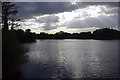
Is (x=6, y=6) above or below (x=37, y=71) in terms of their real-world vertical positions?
above

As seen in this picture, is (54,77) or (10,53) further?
(54,77)

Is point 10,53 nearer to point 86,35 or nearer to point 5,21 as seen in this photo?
point 5,21

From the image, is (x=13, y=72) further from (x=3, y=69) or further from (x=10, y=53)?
(x=10, y=53)

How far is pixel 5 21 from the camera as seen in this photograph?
30.9ft

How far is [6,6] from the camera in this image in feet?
33.6

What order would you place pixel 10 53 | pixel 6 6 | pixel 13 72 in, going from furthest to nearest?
pixel 6 6 < pixel 13 72 < pixel 10 53

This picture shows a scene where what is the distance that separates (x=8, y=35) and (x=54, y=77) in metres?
3.48

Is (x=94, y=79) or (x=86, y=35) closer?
(x=94, y=79)

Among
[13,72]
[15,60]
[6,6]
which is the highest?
[6,6]

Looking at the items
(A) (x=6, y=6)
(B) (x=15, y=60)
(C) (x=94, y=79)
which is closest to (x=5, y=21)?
(A) (x=6, y=6)

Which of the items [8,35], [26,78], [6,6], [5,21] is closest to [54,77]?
[26,78]

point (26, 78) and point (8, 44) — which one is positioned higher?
point (8, 44)

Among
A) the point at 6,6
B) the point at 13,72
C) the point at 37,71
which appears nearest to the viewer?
the point at 13,72

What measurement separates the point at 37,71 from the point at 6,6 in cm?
539
